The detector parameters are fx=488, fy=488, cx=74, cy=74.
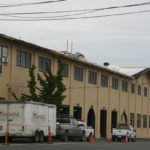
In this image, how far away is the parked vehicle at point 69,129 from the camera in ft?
119

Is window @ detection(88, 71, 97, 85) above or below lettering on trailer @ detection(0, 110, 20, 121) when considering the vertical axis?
above

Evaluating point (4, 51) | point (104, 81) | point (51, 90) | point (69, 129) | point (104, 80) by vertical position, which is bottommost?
point (69, 129)

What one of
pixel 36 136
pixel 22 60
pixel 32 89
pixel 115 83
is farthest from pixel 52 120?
pixel 115 83

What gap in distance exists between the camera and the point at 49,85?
3891 centimetres

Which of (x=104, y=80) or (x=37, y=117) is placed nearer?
(x=37, y=117)

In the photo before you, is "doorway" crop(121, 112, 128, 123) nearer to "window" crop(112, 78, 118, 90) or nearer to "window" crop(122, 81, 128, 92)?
"window" crop(122, 81, 128, 92)

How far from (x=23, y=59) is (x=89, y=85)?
1359cm

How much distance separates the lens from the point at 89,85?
53219mm

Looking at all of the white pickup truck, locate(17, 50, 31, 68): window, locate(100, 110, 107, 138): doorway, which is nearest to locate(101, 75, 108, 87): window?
locate(100, 110, 107, 138): doorway

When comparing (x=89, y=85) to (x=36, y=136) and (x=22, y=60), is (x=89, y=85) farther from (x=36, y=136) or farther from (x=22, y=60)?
(x=36, y=136)

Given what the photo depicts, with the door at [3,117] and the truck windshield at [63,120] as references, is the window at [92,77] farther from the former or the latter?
the door at [3,117]

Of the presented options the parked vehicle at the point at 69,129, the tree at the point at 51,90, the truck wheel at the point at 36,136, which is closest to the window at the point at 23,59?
the tree at the point at 51,90

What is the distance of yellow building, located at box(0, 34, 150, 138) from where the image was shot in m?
39.2

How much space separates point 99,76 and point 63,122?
18.8 m
